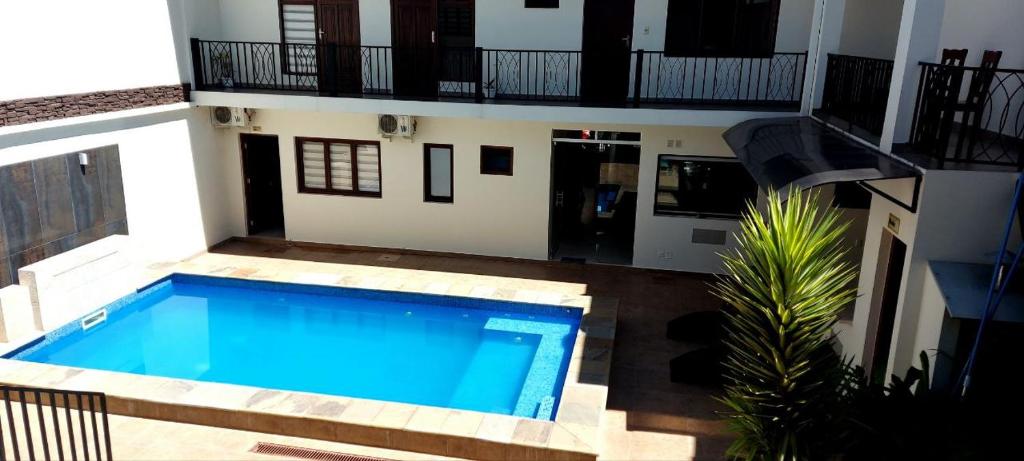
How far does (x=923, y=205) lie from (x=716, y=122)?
5.23 meters

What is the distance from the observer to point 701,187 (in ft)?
42.7

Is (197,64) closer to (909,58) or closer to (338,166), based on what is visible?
(338,166)

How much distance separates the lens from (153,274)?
1237cm

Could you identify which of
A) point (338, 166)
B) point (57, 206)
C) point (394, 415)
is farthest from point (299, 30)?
point (394, 415)

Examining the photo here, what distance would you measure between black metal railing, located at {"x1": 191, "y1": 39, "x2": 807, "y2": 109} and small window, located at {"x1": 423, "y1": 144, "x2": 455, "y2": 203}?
3.77 feet

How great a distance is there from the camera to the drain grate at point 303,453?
7344 millimetres

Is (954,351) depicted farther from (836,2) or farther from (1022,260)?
(836,2)

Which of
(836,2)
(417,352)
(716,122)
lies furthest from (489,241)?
(836,2)

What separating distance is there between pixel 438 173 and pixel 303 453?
765 cm

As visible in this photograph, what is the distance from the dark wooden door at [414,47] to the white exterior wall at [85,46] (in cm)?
420

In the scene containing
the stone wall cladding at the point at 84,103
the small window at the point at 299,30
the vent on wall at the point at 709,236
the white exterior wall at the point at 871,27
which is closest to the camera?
the stone wall cladding at the point at 84,103

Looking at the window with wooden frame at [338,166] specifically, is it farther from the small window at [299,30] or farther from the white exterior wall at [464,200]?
the small window at [299,30]

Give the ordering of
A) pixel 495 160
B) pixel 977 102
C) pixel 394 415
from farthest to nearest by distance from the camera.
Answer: pixel 495 160
pixel 394 415
pixel 977 102

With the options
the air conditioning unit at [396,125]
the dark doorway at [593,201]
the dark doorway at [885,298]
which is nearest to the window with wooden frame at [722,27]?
the dark doorway at [593,201]
